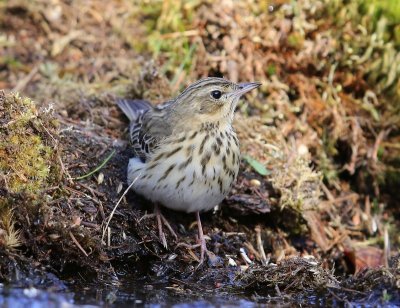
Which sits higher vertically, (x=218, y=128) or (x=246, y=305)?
(x=218, y=128)

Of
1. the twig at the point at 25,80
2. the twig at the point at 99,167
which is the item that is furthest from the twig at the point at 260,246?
the twig at the point at 25,80

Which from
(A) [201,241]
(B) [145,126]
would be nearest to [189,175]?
(A) [201,241]

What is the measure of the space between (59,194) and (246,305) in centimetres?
175

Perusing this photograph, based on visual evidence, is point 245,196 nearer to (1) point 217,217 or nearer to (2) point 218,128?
(1) point 217,217

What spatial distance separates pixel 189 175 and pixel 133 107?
1669 millimetres

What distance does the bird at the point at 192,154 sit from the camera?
19.5 ft

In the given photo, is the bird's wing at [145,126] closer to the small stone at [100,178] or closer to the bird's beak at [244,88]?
→ the small stone at [100,178]

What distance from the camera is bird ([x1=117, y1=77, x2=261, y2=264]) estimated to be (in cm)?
593

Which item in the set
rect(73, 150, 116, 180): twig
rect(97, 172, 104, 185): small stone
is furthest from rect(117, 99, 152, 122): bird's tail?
rect(97, 172, 104, 185): small stone

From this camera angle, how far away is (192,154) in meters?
5.95

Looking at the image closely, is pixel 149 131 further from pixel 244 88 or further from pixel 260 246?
pixel 260 246

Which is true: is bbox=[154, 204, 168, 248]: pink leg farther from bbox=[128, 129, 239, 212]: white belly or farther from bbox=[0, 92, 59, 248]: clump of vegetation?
bbox=[0, 92, 59, 248]: clump of vegetation

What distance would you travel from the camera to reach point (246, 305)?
4.96m

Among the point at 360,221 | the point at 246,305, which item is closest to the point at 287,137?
the point at 360,221
